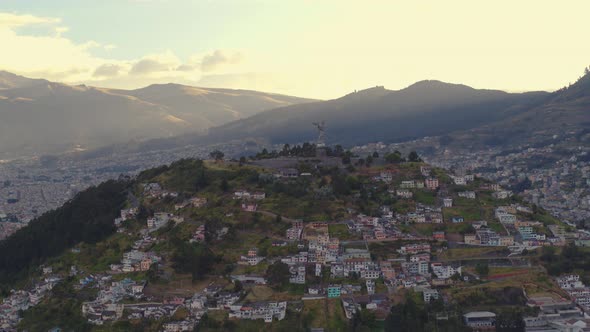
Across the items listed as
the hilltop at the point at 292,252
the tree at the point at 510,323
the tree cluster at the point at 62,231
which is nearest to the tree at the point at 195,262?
the hilltop at the point at 292,252

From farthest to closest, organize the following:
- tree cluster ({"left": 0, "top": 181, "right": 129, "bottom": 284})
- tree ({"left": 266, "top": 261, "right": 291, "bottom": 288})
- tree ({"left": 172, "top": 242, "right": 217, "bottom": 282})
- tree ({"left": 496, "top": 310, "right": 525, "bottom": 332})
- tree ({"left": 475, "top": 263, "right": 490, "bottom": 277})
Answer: tree cluster ({"left": 0, "top": 181, "right": 129, "bottom": 284})
tree ({"left": 172, "top": 242, "right": 217, "bottom": 282})
tree ({"left": 266, "top": 261, "right": 291, "bottom": 288})
tree ({"left": 475, "top": 263, "right": 490, "bottom": 277})
tree ({"left": 496, "top": 310, "right": 525, "bottom": 332})

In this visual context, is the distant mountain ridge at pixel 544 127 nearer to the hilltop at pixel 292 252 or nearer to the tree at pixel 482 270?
the hilltop at pixel 292 252

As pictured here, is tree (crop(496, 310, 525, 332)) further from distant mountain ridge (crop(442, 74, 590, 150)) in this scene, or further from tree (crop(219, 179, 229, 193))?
distant mountain ridge (crop(442, 74, 590, 150))

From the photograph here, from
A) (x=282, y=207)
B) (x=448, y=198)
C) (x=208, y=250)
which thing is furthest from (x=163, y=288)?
(x=448, y=198)

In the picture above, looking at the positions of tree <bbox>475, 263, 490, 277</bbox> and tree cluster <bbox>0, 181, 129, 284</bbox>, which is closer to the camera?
tree <bbox>475, 263, 490, 277</bbox>

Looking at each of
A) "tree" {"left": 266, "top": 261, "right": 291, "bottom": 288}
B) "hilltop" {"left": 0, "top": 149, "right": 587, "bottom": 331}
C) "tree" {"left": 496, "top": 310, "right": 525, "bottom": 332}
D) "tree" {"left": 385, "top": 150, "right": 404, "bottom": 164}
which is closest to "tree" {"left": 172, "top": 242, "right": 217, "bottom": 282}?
"hilltop" {"left": 0, "top": 149, "right": 587, "bottom": 331}

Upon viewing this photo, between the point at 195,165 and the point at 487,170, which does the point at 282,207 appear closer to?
the point at 195,165
